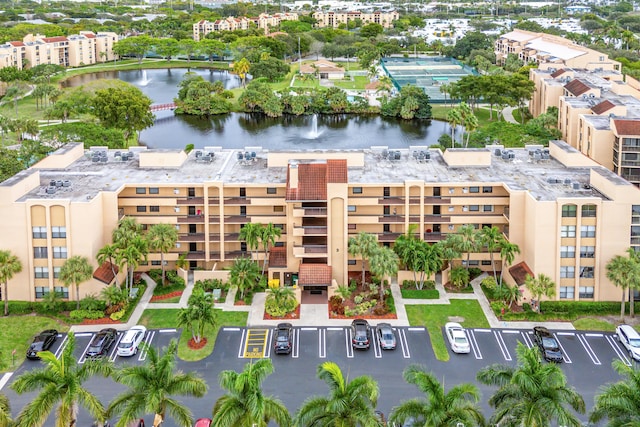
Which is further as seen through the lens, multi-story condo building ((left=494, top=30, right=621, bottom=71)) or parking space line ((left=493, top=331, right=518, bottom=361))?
multi-story condo building ((left=494, top=30, right=621, bottom=71))

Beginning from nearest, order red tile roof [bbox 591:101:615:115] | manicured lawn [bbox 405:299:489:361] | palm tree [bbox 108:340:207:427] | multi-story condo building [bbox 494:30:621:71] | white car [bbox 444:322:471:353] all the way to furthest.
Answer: palm tree [bbox 108:340:207:427]
white car [bbox 444:322:471:353]
manicured lawn [bbox 405:299:489:361]
red tile roof [bbox 591:101:615:115]
multi-story condo building [bbox 494:30:621:71]

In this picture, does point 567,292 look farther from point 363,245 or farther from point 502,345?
point 363,245

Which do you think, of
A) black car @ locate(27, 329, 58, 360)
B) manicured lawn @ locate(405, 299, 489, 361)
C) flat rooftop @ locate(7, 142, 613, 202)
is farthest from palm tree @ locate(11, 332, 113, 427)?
manicured lawn @ locate(405, 299, 489, 361)

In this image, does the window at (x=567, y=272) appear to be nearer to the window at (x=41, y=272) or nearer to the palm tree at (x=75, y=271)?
the palm tree at (x=75, y=271)

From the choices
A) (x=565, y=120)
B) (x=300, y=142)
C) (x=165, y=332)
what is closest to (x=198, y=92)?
(x=300, y=142)

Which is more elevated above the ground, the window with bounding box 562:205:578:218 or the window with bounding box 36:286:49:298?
the window with bounding box 562:205:578:218

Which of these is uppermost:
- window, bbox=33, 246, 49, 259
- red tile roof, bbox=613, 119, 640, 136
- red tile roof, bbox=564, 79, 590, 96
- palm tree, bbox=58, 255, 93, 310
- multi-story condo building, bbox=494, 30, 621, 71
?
multi-story condo building, bbox=494, 30, 621, 71

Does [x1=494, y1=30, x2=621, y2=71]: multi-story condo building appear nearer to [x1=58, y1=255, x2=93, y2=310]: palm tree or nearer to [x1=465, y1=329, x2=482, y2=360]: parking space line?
[x1=465, y1=329, x2=482, y2=360]: parking space line
